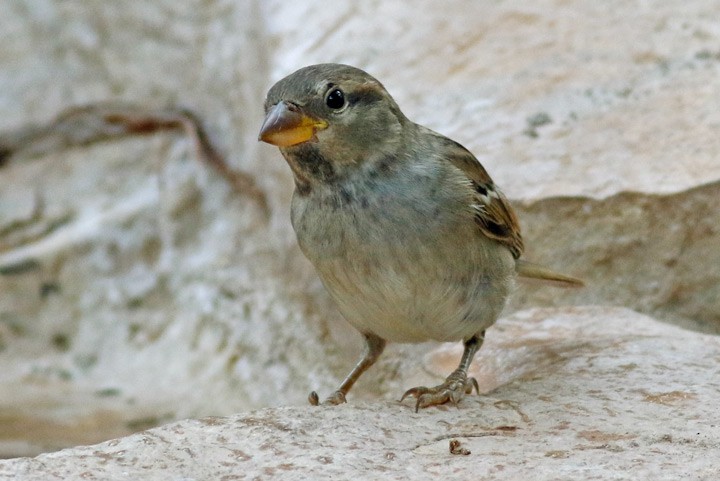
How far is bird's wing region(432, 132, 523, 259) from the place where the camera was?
12.4ft

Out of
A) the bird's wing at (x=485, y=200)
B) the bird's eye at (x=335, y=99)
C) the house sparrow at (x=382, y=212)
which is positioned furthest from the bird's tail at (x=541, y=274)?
the bird's eye at (x=335, y=99)

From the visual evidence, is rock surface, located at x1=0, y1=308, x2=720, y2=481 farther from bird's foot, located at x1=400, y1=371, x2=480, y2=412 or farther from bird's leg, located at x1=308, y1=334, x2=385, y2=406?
bird's leg, located at x1=308, y1=334, x2=385, y2=406

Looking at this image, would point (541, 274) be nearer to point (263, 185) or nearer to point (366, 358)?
point (366, 358)

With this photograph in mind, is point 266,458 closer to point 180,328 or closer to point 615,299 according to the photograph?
point 615,299

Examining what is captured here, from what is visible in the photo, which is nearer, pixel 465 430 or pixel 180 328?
pixel 465 430

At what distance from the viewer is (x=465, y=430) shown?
A: 3109 millimetres

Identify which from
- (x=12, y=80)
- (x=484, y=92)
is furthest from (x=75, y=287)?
(x=484, y=92)

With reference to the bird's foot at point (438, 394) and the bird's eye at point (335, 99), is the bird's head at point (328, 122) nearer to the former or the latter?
the bird's eye at point (335, 99)

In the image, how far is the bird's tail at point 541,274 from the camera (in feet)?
14.1

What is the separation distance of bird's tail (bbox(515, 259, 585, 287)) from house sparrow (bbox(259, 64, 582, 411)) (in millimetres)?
500

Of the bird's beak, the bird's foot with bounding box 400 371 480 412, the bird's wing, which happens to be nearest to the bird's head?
the bird's beak

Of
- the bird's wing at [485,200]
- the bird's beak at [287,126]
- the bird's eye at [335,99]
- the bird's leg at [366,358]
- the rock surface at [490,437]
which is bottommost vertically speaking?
the rock surface at [490,437]

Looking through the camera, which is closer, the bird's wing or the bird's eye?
the bird's eye

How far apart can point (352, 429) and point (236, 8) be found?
13.7 feet
